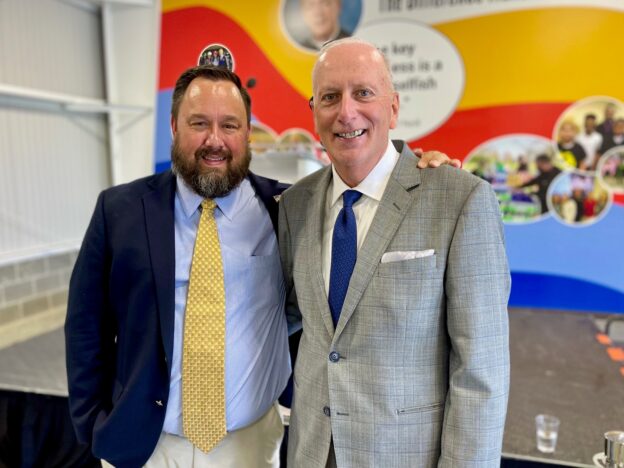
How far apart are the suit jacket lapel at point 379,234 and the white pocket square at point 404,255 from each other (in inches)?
0.5

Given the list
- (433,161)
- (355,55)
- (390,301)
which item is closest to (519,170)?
(433,161)

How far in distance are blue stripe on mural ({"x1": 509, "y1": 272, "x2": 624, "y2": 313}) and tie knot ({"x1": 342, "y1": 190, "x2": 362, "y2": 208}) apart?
9.95 feet

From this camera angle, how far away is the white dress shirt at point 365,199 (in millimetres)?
1161

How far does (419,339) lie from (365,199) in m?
0.35

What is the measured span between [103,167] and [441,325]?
428 centimetres

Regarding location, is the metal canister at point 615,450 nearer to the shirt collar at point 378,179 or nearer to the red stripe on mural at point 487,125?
the shirt collar at point 378,179

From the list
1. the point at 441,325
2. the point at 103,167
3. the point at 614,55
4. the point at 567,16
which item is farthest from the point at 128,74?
the point at 441,325

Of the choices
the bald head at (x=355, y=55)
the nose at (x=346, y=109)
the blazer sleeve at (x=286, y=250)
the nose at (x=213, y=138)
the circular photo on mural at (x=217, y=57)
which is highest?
the circular photo on mural at (x=217, y=57)

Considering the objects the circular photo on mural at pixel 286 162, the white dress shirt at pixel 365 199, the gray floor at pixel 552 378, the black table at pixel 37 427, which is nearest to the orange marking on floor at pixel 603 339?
the gray floor at pixel 552 378

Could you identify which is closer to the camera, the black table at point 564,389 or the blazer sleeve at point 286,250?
the blazer sleeve at point 286,250

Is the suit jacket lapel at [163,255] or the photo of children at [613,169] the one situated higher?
the photo of children at [613,169]

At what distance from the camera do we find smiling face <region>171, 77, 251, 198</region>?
134 cm

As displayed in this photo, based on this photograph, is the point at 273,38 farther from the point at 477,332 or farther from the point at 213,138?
the point at 477,332

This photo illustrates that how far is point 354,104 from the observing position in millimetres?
1129
